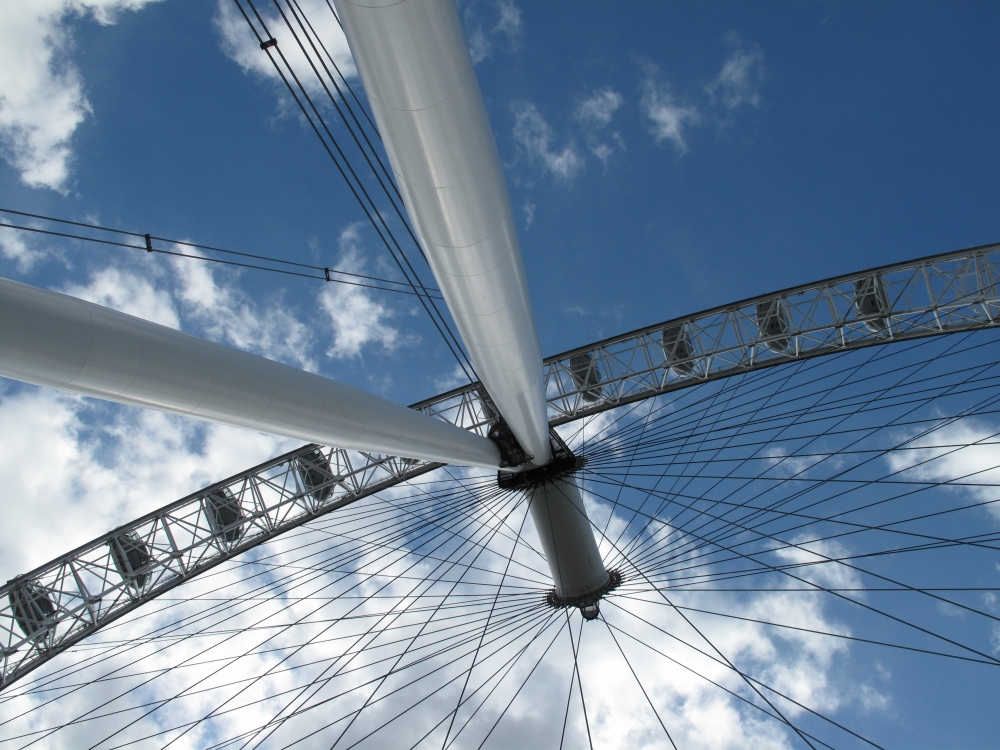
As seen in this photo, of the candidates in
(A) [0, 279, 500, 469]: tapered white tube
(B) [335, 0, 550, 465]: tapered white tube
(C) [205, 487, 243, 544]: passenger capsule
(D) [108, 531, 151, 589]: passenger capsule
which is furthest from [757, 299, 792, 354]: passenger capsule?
(D) [108, 531, 151, 589]: passenger capsule

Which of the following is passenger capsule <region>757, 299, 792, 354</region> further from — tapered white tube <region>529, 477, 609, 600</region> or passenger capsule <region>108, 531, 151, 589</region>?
passenger capsule <region>108, 531, 151, 589</region>

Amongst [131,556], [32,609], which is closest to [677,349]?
[131,556]

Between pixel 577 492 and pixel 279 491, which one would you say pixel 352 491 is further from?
pixel 577 492

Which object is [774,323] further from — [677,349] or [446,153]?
[446,153]

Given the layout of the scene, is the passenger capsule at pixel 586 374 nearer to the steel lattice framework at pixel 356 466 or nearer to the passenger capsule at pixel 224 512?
the steel lattice framework at pixel 356 466

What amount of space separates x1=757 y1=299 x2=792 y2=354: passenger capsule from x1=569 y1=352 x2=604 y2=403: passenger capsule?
17.7ft

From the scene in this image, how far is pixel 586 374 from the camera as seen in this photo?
68.1ft

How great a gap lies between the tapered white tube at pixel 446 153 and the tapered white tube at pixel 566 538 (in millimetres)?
11329

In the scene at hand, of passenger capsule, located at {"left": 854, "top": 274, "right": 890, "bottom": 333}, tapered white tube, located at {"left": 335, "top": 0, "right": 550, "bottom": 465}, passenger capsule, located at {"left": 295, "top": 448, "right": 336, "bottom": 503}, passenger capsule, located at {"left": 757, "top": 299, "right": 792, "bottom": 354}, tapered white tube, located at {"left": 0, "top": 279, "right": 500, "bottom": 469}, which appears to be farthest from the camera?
passenger capsule, located at {"left": 295, "top": 448, "right": 336, "bottom": 503}

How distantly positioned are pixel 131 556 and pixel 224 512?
3.34m

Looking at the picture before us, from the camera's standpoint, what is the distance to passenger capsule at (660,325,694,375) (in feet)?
65.4

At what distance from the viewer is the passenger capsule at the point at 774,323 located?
19328 millimetres

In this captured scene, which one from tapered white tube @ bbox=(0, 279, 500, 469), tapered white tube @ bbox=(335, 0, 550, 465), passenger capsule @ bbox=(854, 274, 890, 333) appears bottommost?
passenger capsule @ bbox=(854, 274, 890, 333)

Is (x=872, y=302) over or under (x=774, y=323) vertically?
under
